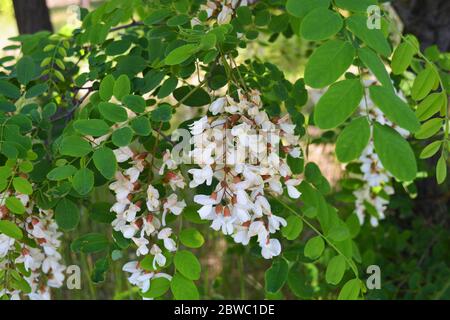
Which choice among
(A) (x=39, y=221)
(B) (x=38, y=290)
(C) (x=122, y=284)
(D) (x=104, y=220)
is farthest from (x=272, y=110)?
(C) (x=122, y=284)

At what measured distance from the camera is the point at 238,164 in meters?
1.06

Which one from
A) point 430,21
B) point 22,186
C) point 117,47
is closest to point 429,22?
point 430,21

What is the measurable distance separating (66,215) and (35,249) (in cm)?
24

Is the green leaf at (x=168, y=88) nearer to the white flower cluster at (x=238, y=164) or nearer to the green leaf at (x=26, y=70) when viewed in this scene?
the white flower cluster at (x=238, y=164)

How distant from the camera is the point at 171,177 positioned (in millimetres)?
1171

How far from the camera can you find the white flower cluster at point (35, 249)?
4.06 ft

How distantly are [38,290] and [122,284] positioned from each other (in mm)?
844

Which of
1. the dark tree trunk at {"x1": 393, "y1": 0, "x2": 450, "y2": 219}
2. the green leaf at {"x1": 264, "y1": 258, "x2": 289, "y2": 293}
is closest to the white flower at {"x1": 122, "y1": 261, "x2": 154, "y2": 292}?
the green leaf at {"x1": 264, "y1": 258, "x2": 289, "y2": 293}

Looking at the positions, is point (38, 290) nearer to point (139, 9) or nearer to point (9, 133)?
point (9, 133)

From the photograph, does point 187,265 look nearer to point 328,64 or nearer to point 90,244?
point 90,244

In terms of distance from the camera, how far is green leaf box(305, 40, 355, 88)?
96cm

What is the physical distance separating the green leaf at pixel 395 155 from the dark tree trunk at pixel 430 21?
1.36m

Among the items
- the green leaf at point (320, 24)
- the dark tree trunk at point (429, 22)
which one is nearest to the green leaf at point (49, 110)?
the green leaf at point (320, 24)

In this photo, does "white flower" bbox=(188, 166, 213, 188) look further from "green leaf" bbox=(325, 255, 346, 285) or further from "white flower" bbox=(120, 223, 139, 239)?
"green leaf" bbox=(325, 255, 346, 285)
